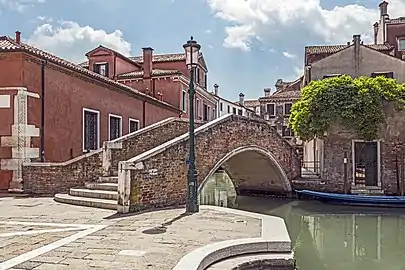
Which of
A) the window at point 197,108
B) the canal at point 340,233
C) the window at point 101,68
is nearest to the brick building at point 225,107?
the window at point 197,108

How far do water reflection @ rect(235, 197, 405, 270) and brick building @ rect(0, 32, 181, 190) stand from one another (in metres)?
5.93

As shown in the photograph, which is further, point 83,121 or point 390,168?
point 390,168

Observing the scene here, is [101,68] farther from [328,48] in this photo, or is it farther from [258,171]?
[328,48]

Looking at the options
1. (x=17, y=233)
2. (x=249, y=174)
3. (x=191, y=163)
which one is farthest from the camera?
(x=249, y=174)

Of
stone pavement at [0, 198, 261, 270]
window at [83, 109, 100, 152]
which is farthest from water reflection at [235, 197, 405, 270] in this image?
window at [83, 109, 100, 152]

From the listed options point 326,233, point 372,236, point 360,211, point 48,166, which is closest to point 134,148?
point 48,166

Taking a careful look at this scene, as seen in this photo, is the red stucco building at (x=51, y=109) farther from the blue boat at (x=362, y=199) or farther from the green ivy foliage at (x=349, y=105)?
the blue boat at (x=362, y=199)

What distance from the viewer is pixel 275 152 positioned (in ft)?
50.6

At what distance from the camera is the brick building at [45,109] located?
31.8ft

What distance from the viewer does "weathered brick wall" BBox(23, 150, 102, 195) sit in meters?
9.73

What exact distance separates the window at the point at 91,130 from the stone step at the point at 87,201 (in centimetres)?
358

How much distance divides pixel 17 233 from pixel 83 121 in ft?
22.1

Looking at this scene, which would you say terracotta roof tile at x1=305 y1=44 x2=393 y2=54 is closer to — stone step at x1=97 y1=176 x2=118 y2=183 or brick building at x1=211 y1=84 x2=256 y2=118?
brick building at x1=211 y1=84 x2=256 y2=118

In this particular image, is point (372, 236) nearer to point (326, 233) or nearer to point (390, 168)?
point (326, 233)
